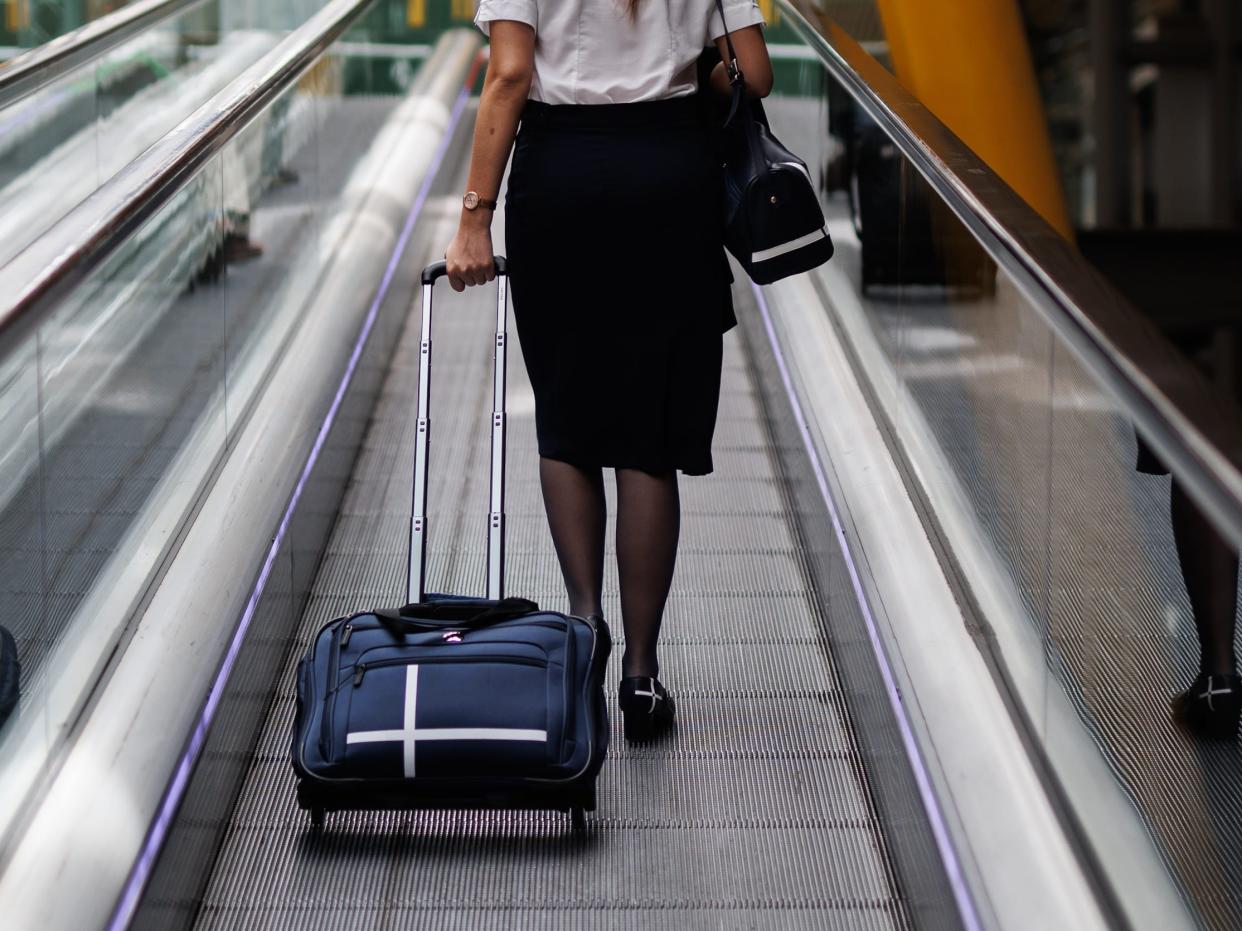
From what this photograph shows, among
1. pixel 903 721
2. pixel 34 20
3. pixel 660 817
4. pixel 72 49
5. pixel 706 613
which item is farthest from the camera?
pixel 34 20

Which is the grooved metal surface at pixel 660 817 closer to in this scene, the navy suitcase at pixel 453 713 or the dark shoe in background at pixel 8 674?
the navy suitcase at pixel 453 713

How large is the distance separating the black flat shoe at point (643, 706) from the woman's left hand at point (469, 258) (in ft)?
2.79

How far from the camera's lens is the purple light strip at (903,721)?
2133 mm

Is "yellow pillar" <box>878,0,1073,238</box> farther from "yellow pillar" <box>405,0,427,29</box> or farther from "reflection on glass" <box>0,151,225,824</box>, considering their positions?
"yellow pillar" <box>405,0,427,29</box>

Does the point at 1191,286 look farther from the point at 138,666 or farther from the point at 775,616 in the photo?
the point at 138,666

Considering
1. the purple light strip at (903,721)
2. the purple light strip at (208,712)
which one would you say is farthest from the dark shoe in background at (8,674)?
the purple light strip at (903,721)

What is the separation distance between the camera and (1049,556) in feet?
7.77

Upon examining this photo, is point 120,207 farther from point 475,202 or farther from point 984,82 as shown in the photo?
point 984,82

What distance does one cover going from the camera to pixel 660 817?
2756 millimetres

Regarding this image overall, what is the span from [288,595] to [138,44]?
3.88 meters

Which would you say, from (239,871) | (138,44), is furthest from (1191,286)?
(239,871)

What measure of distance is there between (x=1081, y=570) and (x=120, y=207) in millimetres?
1583

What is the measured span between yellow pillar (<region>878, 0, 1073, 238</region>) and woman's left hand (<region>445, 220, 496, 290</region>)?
3.56 m

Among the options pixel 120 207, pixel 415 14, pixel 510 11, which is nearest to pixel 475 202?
pixel 510 11
